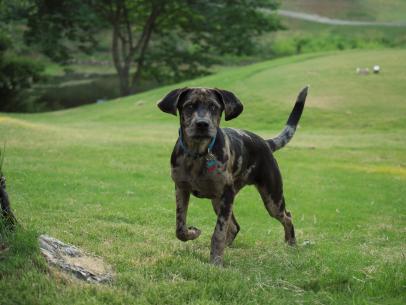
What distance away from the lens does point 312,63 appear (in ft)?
127

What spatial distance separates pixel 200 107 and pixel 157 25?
4485 centimetres

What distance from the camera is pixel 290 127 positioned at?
930 cm

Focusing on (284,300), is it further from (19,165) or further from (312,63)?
(312,63)

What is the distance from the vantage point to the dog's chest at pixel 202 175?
703 cm

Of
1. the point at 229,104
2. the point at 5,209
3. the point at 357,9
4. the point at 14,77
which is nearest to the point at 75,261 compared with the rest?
the point at 5,209

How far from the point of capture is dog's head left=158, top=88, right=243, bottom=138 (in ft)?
21.8

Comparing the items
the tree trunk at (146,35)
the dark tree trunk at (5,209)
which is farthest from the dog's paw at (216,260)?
the tree trunk at (146,35)

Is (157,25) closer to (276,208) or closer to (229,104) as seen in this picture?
(276,208)

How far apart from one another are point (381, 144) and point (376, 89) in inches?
397

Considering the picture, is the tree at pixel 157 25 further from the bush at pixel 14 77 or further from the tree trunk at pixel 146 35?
the bush at pixel 14 77

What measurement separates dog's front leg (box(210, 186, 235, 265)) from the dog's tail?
73.8 inches

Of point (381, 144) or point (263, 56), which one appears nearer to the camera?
point (381, 144)

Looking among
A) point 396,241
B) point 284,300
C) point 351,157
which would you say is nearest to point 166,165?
point 351,157

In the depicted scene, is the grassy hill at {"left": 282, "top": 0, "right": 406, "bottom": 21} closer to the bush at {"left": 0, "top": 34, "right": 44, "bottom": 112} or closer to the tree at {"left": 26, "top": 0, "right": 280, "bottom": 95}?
the tree at {"left": 26, "top": 0, "right": 280, "bottom": 95}
